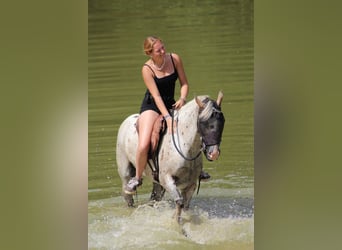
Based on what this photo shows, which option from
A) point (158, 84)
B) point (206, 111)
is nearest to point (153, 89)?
point (158, 84)

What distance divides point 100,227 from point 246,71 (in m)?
1.01

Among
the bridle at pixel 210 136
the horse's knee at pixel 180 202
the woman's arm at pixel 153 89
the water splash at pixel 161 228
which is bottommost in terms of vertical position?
the water splash at pixel 161 228

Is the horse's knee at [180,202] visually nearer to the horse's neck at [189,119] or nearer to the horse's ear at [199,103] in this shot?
the horse's neck at [189,119]

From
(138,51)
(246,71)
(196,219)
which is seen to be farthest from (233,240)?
(138,51)

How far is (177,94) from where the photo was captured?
9.85ft

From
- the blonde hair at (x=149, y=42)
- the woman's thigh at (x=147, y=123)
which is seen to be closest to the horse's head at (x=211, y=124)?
the woman's thigh at (x=147, y=123)

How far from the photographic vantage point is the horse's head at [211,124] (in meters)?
2.97

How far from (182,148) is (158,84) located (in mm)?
323

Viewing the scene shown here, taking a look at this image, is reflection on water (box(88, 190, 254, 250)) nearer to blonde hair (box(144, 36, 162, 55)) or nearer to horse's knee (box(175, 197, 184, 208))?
horse's knee (box(175, 197, 184, 208))

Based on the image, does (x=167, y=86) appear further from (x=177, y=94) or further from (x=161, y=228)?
(x=161, y=228)

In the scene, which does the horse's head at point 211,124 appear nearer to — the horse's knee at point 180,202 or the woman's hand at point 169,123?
the woman's hand at point 169,123

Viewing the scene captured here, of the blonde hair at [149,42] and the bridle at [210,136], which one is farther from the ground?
the blonde hair at [149,42]
